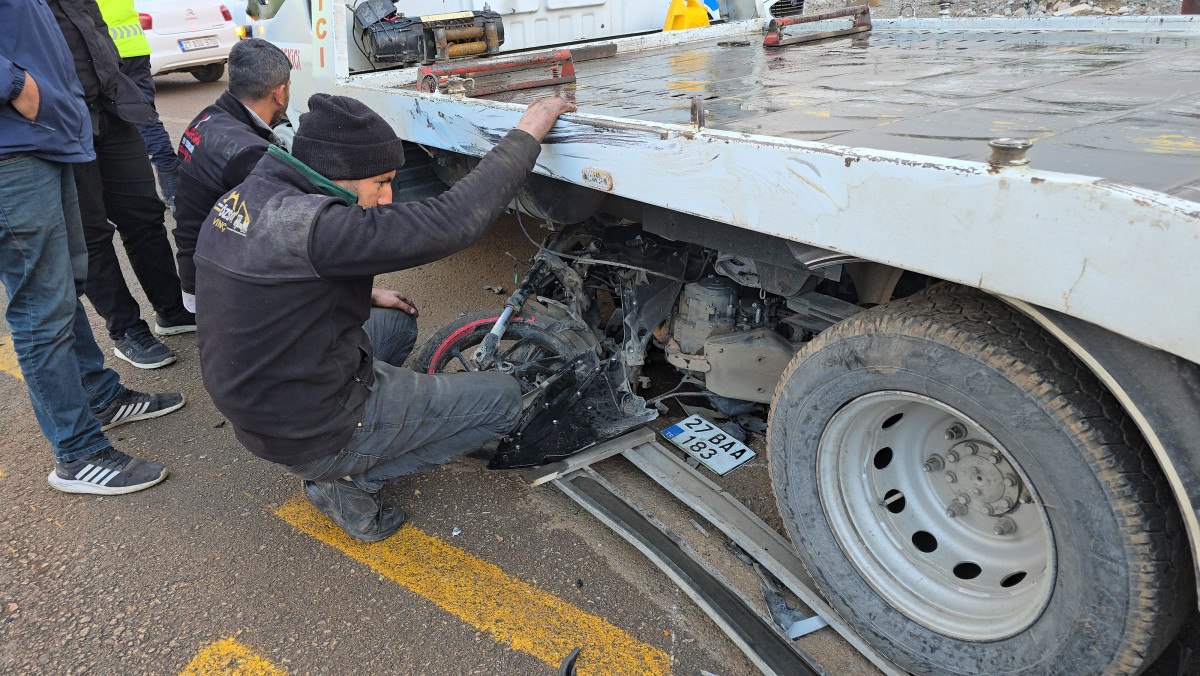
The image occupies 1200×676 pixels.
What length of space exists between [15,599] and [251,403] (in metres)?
1.04

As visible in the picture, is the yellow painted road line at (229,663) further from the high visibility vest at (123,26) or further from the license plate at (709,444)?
the high visibility vest at (123,26)

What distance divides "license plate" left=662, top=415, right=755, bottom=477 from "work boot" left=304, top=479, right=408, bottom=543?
105 centimetres

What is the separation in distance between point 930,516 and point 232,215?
2006mm

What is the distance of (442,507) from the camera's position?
8.77 feet

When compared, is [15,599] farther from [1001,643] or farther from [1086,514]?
[1086,514]

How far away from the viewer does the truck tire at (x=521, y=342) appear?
113 inches

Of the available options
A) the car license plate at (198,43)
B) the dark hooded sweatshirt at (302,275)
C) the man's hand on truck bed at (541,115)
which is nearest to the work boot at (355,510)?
the dark hooded sweatshirt at (302,275)

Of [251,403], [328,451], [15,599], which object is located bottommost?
[15,599]

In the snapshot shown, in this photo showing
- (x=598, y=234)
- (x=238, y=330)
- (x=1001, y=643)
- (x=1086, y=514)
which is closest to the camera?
(x=1086, y=514)

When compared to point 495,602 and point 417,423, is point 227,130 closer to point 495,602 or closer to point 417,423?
point 417,423

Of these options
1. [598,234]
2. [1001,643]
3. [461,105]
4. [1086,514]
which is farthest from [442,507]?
[1086,514]

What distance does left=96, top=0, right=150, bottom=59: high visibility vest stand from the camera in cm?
389

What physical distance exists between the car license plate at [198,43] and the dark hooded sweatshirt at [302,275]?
9.00m

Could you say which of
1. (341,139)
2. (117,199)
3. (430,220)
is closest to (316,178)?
(341,139)
